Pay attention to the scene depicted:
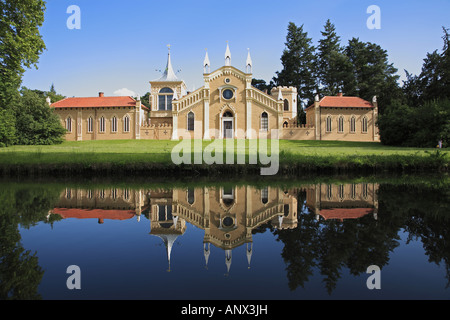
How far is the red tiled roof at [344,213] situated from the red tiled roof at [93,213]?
5576 millimetres

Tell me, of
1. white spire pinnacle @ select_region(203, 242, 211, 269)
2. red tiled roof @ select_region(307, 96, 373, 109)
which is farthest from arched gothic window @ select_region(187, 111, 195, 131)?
white spire pinnacle @ select_region(203, 242, 211, 269)

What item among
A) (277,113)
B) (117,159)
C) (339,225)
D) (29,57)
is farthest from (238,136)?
(339,225)

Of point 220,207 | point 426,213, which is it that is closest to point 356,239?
point 426,213

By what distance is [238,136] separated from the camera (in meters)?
39.7

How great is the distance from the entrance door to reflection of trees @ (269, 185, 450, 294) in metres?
30.7

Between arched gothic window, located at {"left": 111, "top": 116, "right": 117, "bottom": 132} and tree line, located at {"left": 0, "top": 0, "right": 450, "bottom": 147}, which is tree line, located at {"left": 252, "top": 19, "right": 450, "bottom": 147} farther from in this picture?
arched gothic window, located at {"left": 111, "top": 116, "right": 117, "bottom": 132}

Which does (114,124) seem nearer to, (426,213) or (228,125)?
(228,125)

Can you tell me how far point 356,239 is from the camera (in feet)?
20.7

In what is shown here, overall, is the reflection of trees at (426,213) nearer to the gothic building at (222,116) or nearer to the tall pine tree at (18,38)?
the tall pine tree at (18,38)

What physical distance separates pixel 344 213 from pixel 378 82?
49030 millimetres

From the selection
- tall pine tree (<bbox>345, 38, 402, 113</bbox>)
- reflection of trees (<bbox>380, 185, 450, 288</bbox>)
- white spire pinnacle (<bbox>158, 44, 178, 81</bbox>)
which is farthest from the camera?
tall pine tree (<bbox>345, 38, 402, 113</bbox>)

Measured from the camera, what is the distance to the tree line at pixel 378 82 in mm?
30703

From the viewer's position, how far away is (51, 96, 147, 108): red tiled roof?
136 ft
